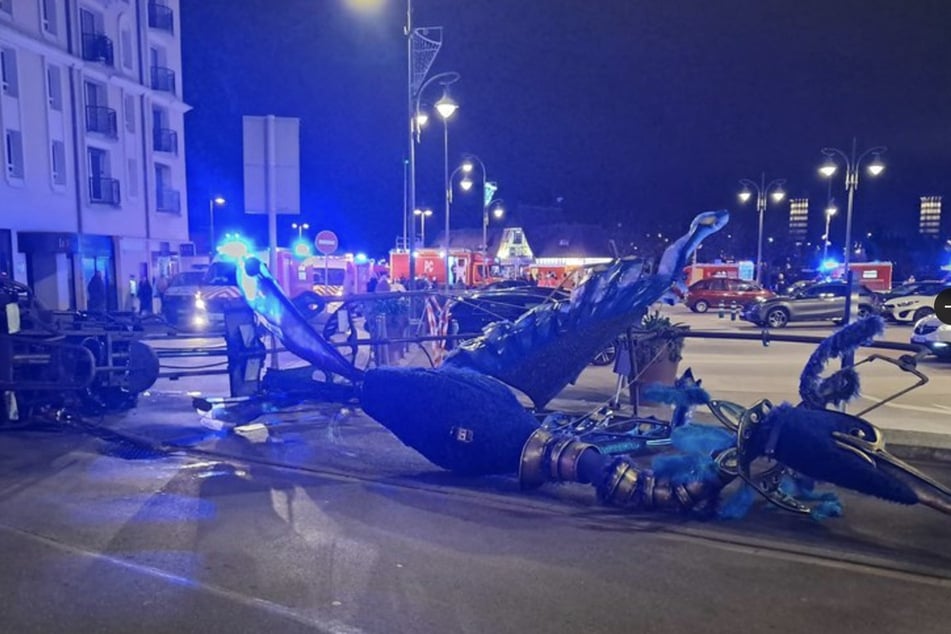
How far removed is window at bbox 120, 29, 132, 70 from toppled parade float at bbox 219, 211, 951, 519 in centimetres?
3068

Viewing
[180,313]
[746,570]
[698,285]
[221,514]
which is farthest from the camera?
[698,285]

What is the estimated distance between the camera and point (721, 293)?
32656mm

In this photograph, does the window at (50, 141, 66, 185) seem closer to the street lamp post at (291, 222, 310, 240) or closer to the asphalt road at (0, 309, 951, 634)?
the asphalt road at (0, 309, 951, 634)

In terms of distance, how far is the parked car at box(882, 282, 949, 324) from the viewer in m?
24.4

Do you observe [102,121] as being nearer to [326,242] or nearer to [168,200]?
[168,200]

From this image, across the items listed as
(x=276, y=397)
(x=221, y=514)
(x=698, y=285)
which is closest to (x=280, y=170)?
(x=276, y=397)

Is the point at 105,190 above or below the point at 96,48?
below

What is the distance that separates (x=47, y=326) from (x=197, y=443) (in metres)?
2.60

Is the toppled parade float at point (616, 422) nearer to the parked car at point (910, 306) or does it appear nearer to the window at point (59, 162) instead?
the parked car at point (910, 306)

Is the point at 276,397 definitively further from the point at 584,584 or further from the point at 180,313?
the point at 180,313

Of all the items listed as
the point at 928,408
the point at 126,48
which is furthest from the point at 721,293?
the point at 126,48

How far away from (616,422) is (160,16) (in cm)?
3680

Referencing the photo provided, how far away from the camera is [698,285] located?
110 feet

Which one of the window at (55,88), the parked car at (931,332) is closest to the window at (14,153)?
the window at (55,88)
